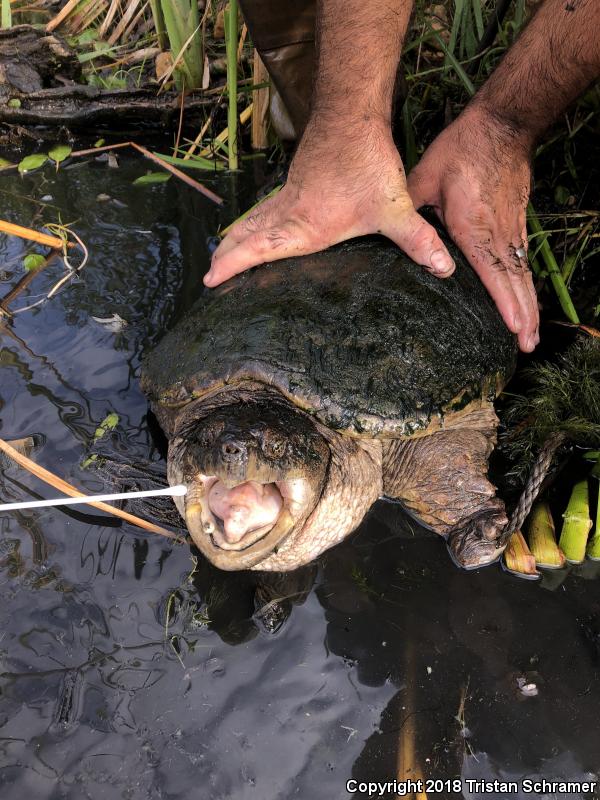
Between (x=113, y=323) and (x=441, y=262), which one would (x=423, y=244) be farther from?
(x=113, y=323)

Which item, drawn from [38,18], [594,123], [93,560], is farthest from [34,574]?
[38,18]

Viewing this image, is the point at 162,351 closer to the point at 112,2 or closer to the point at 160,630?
the point at 160,630

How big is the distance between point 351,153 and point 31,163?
2.56 m

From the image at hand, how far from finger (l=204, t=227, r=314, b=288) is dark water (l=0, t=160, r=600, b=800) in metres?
0.68

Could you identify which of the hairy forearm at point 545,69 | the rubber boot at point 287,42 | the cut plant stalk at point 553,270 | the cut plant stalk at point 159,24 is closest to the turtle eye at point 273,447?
the cut plant stalk at point 553,270

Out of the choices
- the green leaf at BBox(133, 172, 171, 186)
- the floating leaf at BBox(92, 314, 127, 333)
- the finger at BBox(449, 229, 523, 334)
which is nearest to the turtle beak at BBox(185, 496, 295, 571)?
the finger at BBox(449, 229, 523, 334)

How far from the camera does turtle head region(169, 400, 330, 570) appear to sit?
1.72 metres

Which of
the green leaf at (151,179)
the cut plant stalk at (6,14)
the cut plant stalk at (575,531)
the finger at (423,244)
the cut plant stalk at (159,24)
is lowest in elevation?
the cut plant stalk at (575,531)

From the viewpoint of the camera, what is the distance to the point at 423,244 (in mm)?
2189

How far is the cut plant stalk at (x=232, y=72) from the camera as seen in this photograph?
10.5 ft

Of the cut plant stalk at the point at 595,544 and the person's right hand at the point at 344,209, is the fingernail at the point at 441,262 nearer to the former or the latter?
the person's right hand at the point at 344,209

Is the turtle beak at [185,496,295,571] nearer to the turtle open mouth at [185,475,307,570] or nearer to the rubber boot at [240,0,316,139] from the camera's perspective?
the turtle open mouth at [185,475,307,570]

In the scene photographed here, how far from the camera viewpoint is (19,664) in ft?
5.57

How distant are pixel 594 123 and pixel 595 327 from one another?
1038 mm
